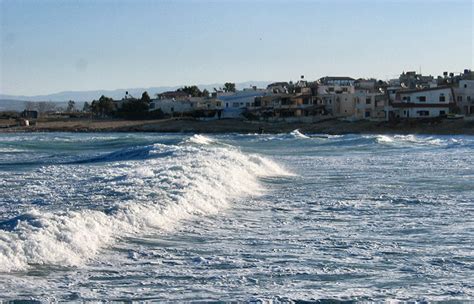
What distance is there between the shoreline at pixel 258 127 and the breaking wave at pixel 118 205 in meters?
34.3

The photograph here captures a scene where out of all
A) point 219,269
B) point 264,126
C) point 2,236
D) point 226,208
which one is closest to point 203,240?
point 219,269

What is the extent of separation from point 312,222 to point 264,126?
5387 cm

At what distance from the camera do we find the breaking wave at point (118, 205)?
32.5 ft

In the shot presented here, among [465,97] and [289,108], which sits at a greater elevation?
[465,97]

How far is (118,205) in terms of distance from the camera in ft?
43.8

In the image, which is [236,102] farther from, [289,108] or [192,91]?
[192,91]

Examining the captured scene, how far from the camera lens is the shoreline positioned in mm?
58031

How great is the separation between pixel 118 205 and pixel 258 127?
53.1 m

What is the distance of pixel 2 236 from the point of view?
9.98 meters

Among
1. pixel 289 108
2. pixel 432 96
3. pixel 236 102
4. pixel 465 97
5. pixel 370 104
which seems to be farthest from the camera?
pixel 236 102

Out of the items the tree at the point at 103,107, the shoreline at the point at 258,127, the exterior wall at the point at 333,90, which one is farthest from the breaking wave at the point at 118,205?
the tree at the point at 103,107

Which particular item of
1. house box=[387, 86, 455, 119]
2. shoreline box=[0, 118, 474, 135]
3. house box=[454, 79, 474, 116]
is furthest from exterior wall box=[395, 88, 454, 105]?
→ shoreline box=[0, 118, 474, 135]

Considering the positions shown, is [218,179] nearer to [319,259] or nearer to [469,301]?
[319,259]

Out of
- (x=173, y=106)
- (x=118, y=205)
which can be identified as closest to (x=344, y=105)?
(x=173, y=106)
